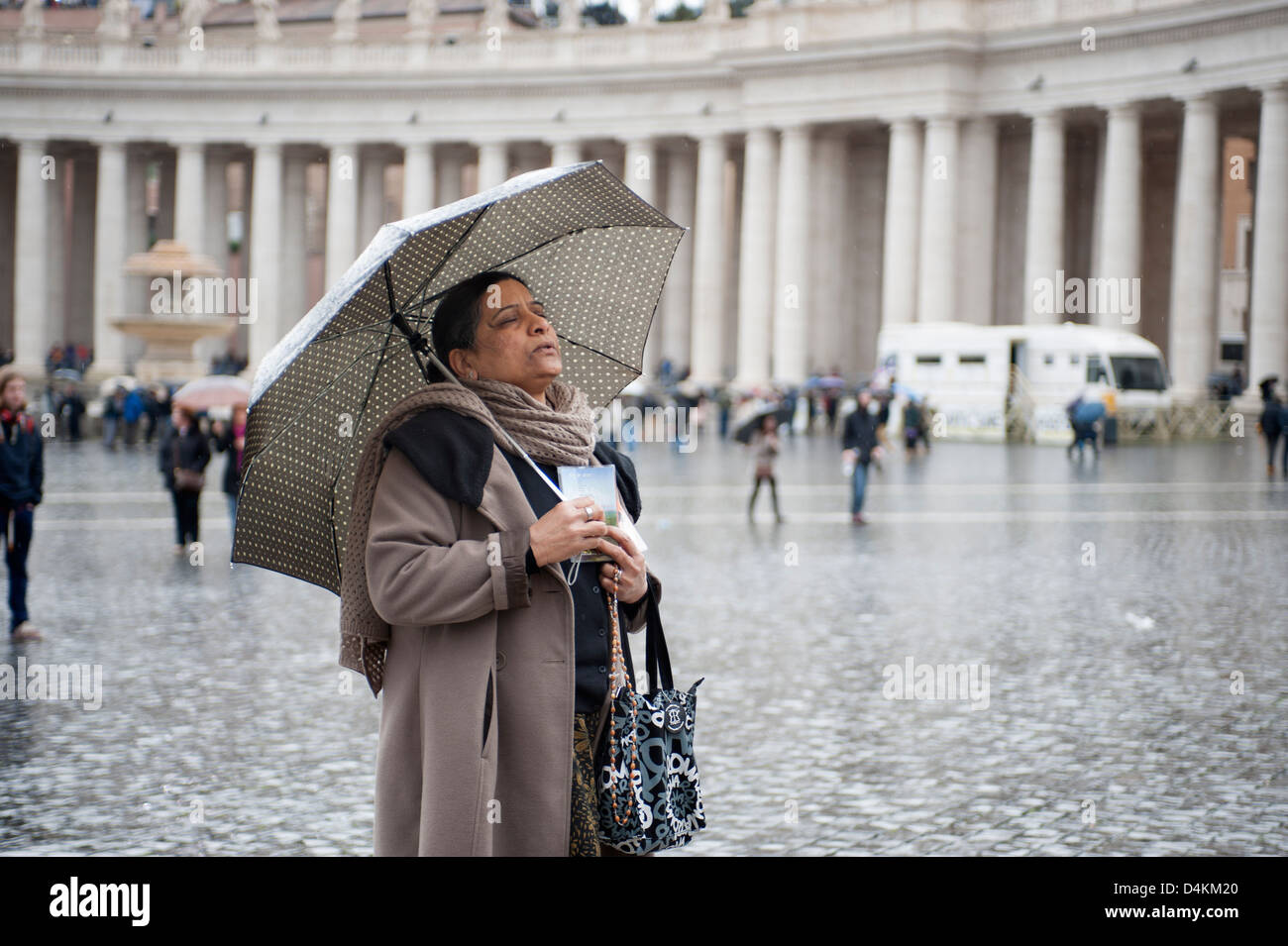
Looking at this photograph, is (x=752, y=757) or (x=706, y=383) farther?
(x=706, y=383)

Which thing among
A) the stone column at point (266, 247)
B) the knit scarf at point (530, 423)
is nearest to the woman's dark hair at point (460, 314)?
the knit scarf at point (530, 423)

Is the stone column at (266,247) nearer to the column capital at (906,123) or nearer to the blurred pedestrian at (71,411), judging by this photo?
the blurred pedestrian at (71,411)

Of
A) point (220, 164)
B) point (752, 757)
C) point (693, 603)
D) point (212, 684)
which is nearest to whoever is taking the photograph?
point (752, 757)

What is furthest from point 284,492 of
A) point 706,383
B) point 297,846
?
point 706,383

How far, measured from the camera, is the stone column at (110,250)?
218 ft

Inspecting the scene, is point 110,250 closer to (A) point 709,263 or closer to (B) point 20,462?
(A) point 709,263

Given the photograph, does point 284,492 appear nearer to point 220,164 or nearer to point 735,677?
point 735,677

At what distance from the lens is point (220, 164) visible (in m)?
71.2

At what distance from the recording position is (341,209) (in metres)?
65.9

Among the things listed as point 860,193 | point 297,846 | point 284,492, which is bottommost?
point 297,846

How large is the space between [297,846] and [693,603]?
7.67 metres

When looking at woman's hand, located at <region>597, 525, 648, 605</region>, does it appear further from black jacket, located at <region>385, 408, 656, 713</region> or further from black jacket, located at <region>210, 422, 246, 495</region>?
black jacket, located at <region>210, 422, 246, 495</region>

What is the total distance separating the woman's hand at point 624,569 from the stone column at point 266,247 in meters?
63.3
